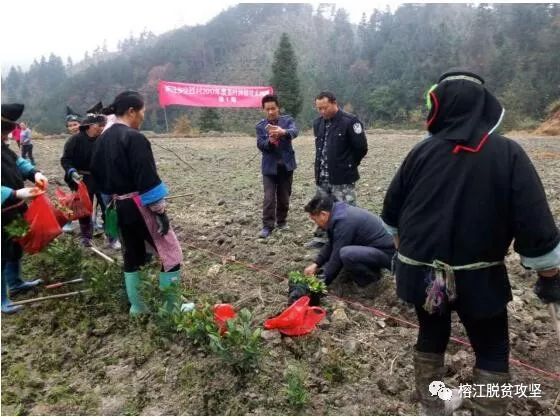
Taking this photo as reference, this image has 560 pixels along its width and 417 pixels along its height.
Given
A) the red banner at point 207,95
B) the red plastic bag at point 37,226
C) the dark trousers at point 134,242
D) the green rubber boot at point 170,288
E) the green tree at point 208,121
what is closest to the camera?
the green rubber boot at point 170,288

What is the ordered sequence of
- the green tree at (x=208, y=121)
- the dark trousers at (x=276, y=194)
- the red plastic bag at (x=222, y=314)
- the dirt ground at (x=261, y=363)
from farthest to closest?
the green tree at (x=208, y=121)
the dark trousers at (x=276, y=194)
the red plastic bag at (x=222, y=314)
the dirt ground at (x=261, y=363)

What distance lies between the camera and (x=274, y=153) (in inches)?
215

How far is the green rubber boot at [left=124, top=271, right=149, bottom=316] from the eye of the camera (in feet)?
11.8

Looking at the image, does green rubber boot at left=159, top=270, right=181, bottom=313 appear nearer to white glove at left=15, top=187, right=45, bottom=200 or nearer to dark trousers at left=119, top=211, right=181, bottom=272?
dark trousers at left=119, top=211, right=181, bottom=272

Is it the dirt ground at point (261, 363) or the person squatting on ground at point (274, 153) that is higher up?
the person squatting on ground at point (274, 153)

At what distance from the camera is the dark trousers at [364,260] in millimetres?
3949

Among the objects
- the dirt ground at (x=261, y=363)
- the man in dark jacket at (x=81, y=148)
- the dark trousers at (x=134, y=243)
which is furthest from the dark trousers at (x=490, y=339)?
the man in dark jacket at (x=81, y=148)

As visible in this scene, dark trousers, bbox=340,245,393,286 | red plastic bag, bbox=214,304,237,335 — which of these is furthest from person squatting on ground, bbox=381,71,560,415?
dark trousers, bbox=340,245,393,286

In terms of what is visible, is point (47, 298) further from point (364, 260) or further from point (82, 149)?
point (364, 260)

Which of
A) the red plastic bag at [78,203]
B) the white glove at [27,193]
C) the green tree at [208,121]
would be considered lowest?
the green tree at [208,121]

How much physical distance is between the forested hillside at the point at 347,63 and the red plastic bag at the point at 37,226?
29.1 m

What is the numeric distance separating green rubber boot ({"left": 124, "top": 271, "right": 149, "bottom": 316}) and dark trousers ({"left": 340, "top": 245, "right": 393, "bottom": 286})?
1.66 meters

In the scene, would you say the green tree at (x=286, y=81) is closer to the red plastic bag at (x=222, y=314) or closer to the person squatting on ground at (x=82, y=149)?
the person squatting on ground at (x=82, y=149)

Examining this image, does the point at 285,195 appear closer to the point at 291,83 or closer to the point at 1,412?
the point at 1,412
